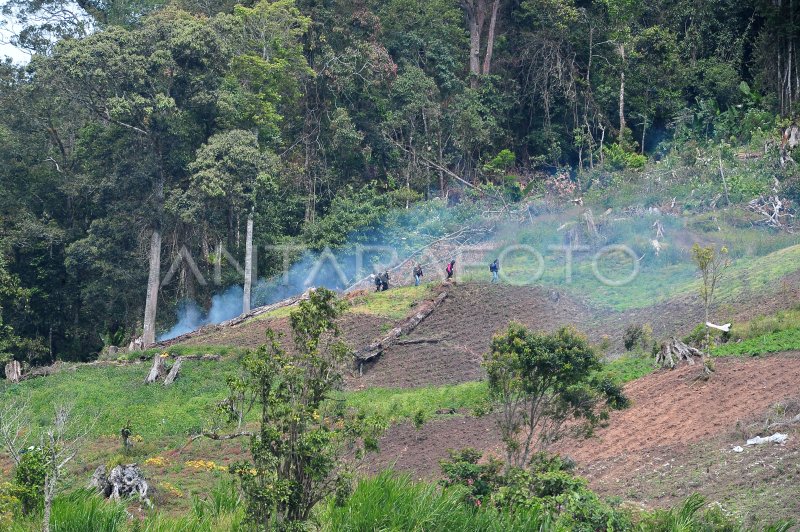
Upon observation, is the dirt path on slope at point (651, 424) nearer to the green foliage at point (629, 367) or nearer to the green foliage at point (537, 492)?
the green foliage at point (629, 367)

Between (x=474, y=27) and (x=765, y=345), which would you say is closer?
(x=765, y=345)

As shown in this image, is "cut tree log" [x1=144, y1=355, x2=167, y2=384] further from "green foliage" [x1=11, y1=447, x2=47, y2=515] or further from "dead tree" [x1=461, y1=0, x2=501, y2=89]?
"dead tree" [x1=461, y1=0, x2=501, y2=89]

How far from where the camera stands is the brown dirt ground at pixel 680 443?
2002 centimetres

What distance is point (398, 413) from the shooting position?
2823 centimetres

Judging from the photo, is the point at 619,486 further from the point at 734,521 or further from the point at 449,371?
the point at 449,371

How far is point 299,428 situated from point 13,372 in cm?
2199

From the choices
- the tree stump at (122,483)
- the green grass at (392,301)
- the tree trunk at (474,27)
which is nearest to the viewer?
the tree stump at (122,483)

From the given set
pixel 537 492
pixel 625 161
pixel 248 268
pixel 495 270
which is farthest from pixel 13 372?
pixel 625 161

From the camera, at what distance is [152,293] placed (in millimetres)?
40656

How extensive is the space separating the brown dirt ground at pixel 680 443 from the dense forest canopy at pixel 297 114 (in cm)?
1731

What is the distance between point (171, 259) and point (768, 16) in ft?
78.1

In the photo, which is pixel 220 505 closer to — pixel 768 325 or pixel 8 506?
pixel 8 506

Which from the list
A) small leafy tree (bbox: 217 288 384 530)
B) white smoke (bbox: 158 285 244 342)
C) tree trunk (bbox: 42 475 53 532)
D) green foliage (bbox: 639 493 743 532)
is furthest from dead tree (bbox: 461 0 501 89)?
tree trunk (bbox: 42 475 53 532)

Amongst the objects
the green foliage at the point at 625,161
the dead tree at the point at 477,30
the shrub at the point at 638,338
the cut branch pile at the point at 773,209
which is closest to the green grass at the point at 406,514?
the shrub at the point at 638,338
